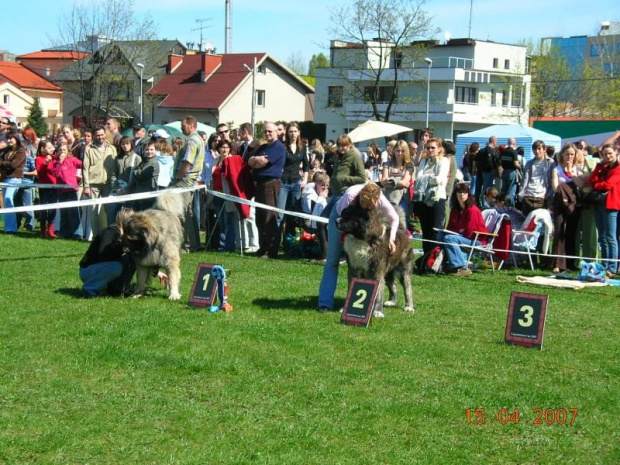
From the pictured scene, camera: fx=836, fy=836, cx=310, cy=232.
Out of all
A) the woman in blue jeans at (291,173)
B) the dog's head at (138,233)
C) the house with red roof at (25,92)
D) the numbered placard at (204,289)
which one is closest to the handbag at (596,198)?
the woman in blue jeans at (291,173)

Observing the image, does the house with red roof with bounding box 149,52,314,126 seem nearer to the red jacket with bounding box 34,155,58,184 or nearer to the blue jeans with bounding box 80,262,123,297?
the red jacket with bounding box 34,155,58,184

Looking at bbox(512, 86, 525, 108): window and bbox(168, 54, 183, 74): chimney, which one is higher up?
bbox(168, 54, 183, 74): chimney

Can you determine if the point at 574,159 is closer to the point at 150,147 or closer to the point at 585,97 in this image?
the point at 150,147

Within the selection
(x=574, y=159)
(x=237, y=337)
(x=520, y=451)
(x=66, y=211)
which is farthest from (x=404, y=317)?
(x=66, y=211)

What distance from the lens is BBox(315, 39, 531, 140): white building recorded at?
218 feet

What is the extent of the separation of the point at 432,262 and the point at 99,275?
534cm

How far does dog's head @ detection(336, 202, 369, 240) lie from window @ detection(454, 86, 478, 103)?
63199mm

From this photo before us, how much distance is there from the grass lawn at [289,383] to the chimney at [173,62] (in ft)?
207

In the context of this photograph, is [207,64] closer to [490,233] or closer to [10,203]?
[10,203]

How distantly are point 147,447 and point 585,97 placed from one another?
69.8m

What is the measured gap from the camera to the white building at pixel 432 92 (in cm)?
6650

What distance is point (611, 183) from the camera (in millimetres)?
12680

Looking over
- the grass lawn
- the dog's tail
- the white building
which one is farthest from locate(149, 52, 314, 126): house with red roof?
the grass lawn

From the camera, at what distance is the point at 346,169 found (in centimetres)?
1099
